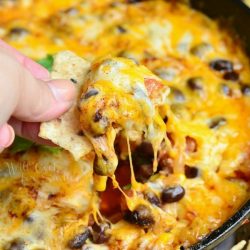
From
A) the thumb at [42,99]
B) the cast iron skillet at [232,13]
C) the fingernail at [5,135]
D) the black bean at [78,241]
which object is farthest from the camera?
the cast iron skillet at [232,13]

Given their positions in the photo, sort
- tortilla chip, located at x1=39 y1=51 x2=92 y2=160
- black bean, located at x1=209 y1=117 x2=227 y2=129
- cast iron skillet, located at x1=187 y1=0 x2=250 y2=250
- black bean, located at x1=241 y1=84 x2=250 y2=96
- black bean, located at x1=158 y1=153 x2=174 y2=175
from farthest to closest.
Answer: cast iron skillet, located at x1=187 y1=0 x2=250 y2=250
black bean, located at x1=241 y1=84 x2=250 y2=96
black bean, located at x1=209 y1=117 x2=227 y2=129
black bean, located at x1=158 y1=153 x2=174 y2=175
tortilla chip, located at x1=39 y1=51 x2=92 y2=160

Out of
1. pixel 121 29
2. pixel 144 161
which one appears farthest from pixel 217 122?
pixel 121 29

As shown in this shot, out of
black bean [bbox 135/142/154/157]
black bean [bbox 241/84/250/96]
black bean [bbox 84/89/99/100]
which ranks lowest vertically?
black bean [bbox 135/142/154/157]

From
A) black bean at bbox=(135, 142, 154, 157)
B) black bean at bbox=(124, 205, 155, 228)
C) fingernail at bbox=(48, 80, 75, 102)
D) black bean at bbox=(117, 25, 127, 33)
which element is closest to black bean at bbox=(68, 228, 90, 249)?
black bean at bbox=(124, 205, 155, 228)

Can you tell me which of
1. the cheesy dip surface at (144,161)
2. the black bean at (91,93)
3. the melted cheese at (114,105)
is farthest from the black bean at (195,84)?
the black bean at (91,93)

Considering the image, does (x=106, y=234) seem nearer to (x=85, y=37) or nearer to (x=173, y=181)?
(x=173, y=181)

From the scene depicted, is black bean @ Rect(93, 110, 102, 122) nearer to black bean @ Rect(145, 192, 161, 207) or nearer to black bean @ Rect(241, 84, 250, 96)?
black bean @ Rect(145, 192, 161, 207)

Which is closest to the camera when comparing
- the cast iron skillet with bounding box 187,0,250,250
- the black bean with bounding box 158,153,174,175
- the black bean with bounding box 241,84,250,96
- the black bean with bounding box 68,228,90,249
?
the black bean with bounding box 68,228,90,249

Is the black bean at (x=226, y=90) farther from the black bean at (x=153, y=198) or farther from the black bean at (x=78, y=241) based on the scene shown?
the black bean at (x=78, y=241)
